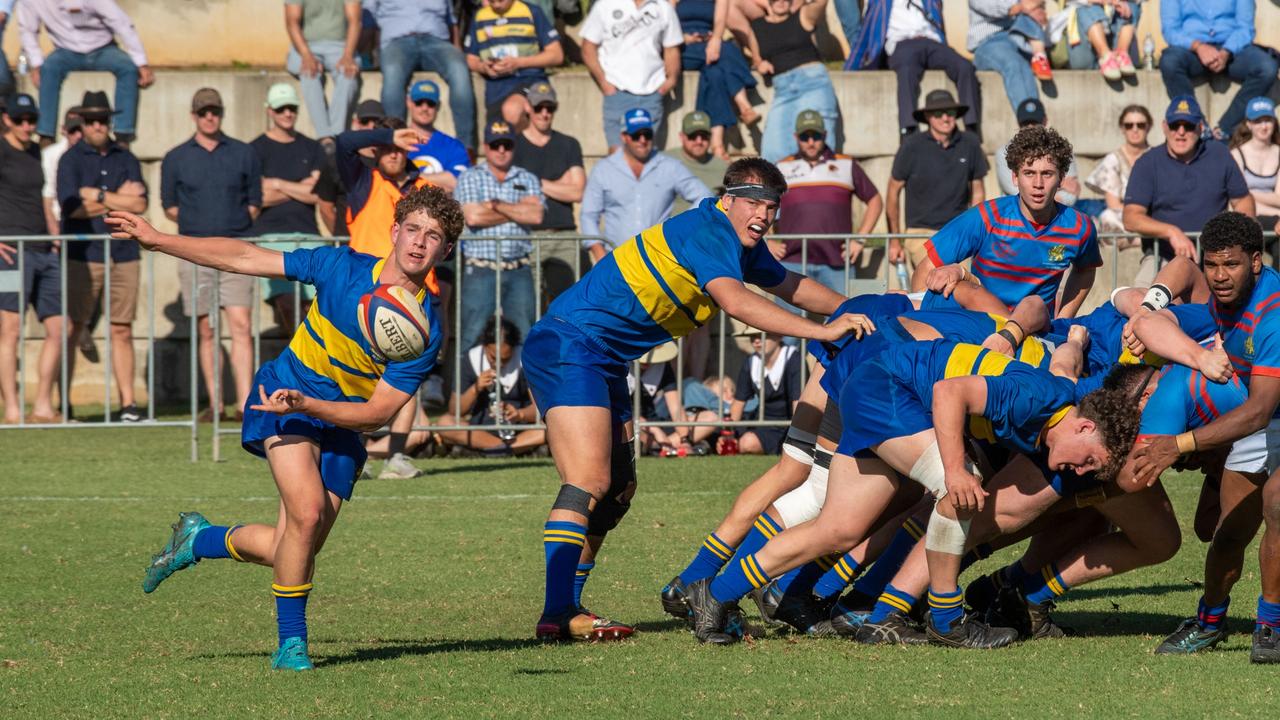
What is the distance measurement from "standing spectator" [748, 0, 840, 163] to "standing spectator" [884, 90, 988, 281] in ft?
3.50

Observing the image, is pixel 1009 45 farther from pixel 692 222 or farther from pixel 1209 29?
pixel 692 222

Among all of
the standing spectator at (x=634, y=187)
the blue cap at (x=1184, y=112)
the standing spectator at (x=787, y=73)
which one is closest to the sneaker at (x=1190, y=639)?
the blue cap at (x=1184, y=112)

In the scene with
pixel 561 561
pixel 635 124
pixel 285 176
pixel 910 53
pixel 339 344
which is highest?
pixel 910 53

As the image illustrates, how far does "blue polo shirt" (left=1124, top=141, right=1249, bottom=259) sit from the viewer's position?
1224cm

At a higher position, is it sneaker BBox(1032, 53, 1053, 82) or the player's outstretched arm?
sneaker BBox(1032, 53, 1053, 82)

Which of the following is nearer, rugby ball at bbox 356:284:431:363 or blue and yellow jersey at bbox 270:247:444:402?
rugby ball at bbox 356:284:431:363

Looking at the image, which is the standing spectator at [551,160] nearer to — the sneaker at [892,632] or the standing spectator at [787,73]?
the standing spectator at [787,73]

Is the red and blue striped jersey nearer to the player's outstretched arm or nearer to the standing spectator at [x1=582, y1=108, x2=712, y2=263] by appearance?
the player's outstretched arm

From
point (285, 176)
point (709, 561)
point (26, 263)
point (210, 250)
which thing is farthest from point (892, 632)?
point (26, 263)

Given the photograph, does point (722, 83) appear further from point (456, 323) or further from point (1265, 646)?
point (1265, 646)

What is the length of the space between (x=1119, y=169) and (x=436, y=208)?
8.65 meters

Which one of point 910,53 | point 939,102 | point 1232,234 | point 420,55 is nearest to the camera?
point 1232,234

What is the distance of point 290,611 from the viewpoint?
6.33m

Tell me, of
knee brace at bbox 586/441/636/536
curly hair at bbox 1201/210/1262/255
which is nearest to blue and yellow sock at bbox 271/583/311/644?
knee brace at bbox 586/441/636/536
